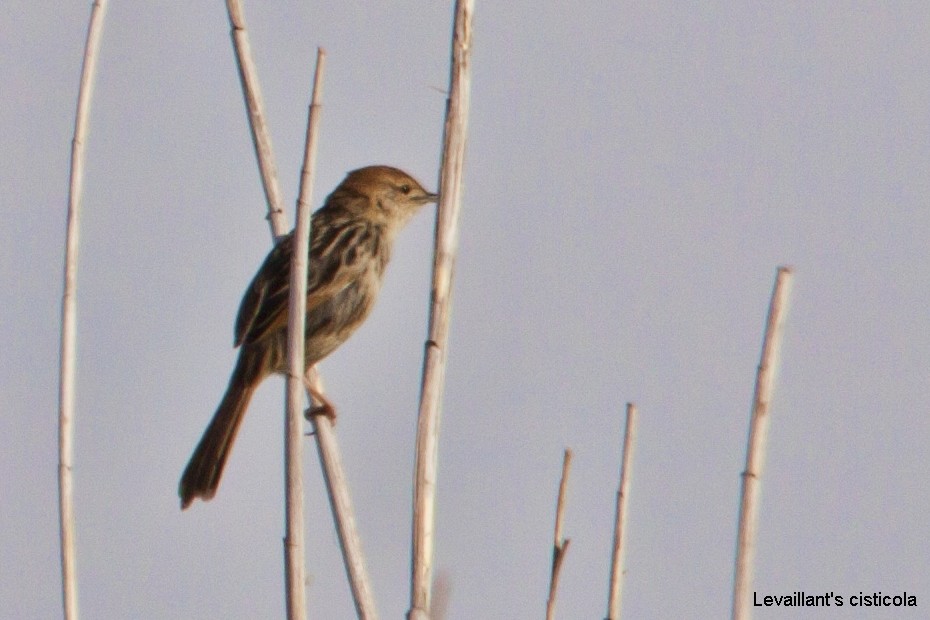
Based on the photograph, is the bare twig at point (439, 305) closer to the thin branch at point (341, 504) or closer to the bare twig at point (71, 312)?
the thin branch at point (341, 504)

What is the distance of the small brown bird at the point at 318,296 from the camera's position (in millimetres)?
5926

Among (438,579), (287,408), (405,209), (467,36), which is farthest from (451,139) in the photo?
(405,209)

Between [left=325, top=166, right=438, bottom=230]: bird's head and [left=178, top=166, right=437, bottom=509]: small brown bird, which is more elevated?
[left=325, top=166, right=438, bottom=230]: bird's head

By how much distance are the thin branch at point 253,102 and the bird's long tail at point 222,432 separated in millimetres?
1178

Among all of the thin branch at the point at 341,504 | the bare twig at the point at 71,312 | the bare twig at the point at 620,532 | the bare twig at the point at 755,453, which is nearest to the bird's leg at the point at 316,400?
the thin branch at the point at 341,504

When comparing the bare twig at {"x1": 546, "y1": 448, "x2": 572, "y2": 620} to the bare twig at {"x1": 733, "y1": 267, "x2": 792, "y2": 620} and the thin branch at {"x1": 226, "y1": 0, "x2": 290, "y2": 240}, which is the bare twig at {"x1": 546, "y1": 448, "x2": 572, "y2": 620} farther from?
the thin branch at {"x1": 226, "y1": 0, "x2": 290, "y2": 240}

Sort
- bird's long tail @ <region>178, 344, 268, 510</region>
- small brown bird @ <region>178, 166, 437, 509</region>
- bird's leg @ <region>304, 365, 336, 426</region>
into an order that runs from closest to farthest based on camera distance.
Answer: bird's leg @ <region>304, 365, 336, 426</region>, bird's long tail @ <region>178, 344, 268, 510</region>, small brown bird @ <region>178, 166, 437, 509</region>

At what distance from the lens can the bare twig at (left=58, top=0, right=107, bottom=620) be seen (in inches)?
173

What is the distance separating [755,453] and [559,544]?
65 cm

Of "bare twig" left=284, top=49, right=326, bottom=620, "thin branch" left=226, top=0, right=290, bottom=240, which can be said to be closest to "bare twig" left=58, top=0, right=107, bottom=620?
"thin branch" left=226, top=0, right=290, bottom=240

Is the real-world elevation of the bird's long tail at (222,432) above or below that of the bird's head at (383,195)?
below

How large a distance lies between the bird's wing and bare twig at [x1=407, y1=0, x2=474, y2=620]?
159 cm

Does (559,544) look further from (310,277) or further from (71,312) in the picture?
(310,277)

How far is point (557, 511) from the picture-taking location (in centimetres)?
434
